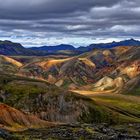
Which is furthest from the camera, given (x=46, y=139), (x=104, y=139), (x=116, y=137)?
(x=116, y=137)

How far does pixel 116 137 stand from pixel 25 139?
5042cm

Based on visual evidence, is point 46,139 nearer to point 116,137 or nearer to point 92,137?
point 92,137

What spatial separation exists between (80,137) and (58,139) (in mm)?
10973

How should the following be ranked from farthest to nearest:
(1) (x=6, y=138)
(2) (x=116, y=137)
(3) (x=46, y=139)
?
(2) (x=116, y=137) < (3) (x=46, y=139) < (1) (x=6, y=138)

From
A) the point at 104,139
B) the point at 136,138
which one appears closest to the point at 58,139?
the point at 104,139

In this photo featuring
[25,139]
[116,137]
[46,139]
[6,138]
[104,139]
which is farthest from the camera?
[116,137]

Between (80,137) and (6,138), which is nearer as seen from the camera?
(6,138)

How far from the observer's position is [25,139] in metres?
132

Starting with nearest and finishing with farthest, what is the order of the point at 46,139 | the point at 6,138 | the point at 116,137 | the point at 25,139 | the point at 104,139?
the point at 6,138
the point at 25,139
the point at 46,139
the point at 104,139
the point at 116,137

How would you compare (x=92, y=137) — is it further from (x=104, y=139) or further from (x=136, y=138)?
(x=136, y=138)

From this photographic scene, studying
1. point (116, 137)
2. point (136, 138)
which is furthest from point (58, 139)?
point (136, 138)

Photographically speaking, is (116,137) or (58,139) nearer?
(58,139)

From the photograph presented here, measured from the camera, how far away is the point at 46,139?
144m

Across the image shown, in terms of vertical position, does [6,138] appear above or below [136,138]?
above
